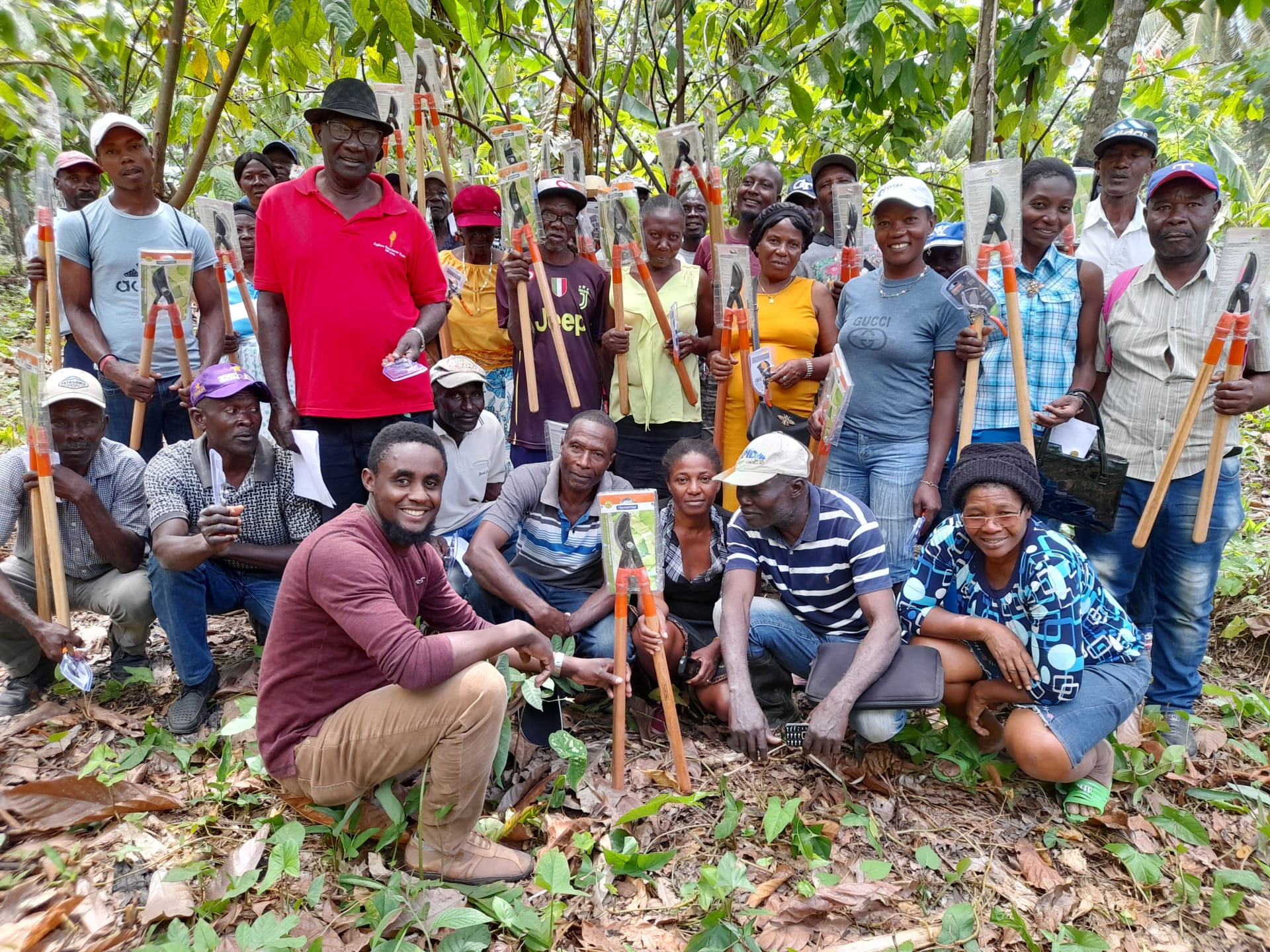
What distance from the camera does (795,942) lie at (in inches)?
105

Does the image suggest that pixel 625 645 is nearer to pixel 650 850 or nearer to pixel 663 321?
pixel 650 850

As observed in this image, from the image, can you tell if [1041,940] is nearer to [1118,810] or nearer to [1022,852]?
[1022,852]

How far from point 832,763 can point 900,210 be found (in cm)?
234

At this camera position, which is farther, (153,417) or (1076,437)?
(153,417)

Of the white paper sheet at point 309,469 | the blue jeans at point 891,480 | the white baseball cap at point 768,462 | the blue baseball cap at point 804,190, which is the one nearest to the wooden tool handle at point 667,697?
the white baseball cap at point 768,462

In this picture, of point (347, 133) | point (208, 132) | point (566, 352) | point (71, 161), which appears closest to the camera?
point (347, 133)

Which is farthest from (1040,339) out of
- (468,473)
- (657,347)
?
(468,473)

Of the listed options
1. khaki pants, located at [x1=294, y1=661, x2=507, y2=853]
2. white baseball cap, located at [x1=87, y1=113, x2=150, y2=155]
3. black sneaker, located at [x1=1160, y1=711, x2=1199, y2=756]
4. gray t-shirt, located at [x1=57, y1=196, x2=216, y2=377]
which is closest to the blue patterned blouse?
black sneaker, located at [x1=1160, y1=711, x2=1199, y2=756]

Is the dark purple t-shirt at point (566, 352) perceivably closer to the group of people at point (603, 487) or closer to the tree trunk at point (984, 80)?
the group of people at point (603, 487)

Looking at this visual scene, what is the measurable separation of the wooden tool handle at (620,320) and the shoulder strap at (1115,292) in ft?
7.41

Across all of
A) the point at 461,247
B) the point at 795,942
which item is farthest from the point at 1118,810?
the point at 461,247

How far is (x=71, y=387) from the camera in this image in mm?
3684

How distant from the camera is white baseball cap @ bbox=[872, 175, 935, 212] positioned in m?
3.70

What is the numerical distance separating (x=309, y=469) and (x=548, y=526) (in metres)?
1.07
